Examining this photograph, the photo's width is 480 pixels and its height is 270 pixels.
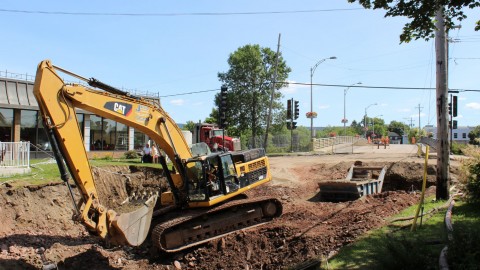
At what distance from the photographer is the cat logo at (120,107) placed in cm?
895

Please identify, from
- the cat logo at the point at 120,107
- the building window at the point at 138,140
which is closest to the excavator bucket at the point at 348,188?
the cat logo at the point at 120,107

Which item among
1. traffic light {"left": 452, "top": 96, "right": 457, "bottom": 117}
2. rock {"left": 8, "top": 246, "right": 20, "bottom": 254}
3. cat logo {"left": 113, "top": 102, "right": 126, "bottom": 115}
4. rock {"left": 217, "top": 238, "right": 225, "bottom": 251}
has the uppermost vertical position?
traffic light {"left": 452, "top": 96, "right": 457, "bottom": 117}

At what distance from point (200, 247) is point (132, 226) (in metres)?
2.67

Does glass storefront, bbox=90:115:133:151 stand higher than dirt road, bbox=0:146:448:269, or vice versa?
glass storefront, bbox=90:115:133:151

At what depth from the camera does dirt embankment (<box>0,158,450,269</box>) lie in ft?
29.7

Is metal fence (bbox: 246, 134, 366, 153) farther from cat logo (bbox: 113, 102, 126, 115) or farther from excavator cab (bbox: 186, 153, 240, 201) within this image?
cat logo (bbox: 113, 102, 126, 115)

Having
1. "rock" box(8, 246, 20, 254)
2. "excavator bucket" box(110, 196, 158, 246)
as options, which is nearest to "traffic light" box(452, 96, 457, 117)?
"excavator bucket" box(110, 196, 158, 246)

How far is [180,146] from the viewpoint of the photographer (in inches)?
421

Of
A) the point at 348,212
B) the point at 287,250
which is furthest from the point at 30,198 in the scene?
the point at 348,212

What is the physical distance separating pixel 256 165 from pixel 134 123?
416 cm

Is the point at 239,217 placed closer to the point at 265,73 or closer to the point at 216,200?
the point at 216,200

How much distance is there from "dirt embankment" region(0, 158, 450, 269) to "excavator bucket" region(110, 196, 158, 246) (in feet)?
4.72

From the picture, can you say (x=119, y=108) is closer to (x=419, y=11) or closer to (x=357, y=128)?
(x=419, y=11)

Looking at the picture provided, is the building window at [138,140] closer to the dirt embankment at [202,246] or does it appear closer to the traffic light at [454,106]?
the dirt embankment at [202,246]
